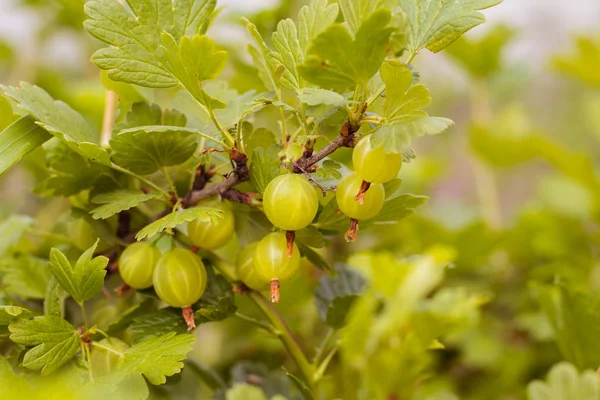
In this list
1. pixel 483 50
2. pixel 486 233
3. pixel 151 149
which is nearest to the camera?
pixel 151 149

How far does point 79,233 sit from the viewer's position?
1.61 feet

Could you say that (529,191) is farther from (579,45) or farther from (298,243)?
(298,243)

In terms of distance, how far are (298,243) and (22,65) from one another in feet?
3.08

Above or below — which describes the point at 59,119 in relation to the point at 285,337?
above

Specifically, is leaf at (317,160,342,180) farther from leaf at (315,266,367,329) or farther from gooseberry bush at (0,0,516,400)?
leaf at (315,266,367,329)

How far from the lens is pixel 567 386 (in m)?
0.32

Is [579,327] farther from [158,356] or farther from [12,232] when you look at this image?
[12,232]

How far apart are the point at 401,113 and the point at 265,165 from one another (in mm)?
97

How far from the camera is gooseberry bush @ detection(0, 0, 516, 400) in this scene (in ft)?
1.11

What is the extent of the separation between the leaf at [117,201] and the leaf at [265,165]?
0.27 feet

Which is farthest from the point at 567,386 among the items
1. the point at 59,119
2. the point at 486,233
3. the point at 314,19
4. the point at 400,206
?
the point at 486,233

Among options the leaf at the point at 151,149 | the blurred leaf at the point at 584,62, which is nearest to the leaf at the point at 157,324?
the leaf at the point at 151,149

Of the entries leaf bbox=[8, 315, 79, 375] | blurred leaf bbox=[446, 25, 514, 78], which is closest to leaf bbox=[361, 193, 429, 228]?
leaf bbox=[8, 315, 79, 375]

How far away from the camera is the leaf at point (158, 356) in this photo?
356 mm
